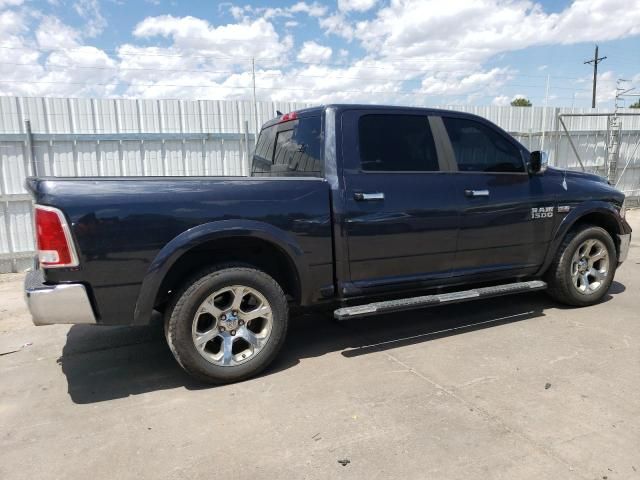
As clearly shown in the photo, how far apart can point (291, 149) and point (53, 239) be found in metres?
2.09

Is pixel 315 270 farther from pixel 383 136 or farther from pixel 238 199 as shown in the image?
pixel 383 136

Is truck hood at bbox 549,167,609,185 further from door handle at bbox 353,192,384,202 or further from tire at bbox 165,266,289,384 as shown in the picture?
tire at bbox 165,266,289,384

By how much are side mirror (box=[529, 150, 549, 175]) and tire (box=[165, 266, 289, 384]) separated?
8.88 feet

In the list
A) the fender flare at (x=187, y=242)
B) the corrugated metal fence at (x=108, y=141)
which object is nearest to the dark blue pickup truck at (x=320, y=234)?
the fender flare at (x=187, y=242)

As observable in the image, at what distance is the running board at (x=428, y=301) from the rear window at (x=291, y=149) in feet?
3.66

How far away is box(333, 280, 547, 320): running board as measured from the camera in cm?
394

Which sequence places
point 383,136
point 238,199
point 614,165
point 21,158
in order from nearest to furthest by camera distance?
point 238,199 < point 383,136 < point 21,158 < point 614,165

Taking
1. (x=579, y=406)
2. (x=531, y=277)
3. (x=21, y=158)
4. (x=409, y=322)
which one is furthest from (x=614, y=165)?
(x=21, y=158)

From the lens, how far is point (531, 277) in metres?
5.09

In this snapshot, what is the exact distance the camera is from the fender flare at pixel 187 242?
3350 millimetres

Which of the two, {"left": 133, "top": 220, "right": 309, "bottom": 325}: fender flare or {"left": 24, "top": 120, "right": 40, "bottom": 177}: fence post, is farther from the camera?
{"left": 24, "top": 120, "right": 40, "bottom": 177}: fence post

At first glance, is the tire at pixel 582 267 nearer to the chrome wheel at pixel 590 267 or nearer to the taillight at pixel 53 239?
the chrome wheel at pixel 590 267

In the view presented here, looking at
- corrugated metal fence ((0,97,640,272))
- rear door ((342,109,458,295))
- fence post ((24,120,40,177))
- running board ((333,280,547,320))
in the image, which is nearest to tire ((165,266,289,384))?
running board ((333,280,547,320))

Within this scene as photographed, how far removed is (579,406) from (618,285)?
3635 mm
